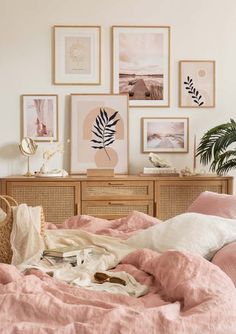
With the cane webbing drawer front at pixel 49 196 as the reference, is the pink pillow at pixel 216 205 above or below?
above

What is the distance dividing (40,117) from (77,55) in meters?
0.70

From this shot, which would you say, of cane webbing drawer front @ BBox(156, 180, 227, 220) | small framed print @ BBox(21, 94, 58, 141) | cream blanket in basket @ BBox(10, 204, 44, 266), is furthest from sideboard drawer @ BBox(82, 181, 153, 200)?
cream blanket in basket @ BBox(10, 204, 44, 266)

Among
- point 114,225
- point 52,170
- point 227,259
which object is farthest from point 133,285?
point 52,170

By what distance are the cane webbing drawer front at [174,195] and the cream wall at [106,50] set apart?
502 millimetres

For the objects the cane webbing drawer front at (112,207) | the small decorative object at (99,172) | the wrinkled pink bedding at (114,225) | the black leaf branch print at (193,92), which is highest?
the black leaf branch print at (193,92)

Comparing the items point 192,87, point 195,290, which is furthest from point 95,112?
point 195,290

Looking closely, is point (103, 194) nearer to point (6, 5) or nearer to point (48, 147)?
point (48, 147)

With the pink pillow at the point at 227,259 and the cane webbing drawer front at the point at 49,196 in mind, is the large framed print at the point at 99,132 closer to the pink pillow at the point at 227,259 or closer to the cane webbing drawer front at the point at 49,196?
the cane webbing drawer front at the point at 49,196

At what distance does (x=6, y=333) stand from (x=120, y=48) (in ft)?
13.9

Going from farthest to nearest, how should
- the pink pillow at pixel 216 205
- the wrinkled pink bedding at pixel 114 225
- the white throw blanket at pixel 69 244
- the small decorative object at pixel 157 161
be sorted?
the small decorative object at pixel 157 161 < the wrinkled pink bedding at pixel 114 225 < the pink pillow at pixel 216 205 < the white throw blanket at pixel 69 244

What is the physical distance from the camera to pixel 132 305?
2.12m

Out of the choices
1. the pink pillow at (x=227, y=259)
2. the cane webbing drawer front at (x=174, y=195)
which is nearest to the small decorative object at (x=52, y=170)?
the cane webbing drawer front at (x=174, y=195)

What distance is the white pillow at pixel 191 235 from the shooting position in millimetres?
2906

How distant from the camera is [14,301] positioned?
6.52 feet
